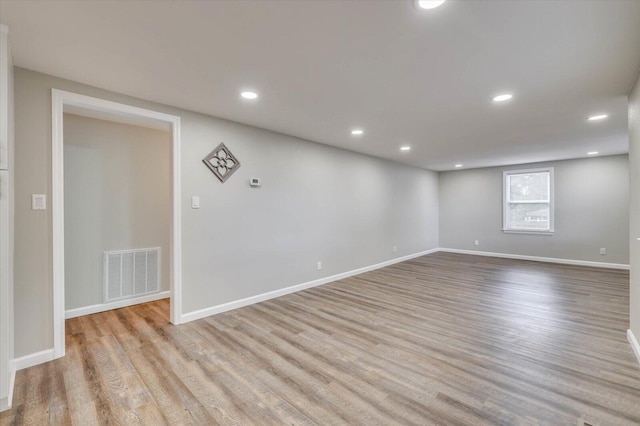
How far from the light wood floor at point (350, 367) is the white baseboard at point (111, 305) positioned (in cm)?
14

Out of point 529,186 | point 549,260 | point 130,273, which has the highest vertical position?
point 529,186

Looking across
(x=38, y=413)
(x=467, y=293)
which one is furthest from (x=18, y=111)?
(x=467, y=293)

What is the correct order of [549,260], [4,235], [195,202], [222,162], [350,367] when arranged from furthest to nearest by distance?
[549,260] → [222,162] → [195,202] → [350,367] → [4,235]

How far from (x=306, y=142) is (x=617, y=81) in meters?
3.43

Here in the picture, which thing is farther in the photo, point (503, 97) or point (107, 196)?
point (107, 196)

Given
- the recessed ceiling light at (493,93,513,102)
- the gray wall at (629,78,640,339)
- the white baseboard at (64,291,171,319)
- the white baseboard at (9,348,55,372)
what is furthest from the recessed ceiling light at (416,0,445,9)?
the white baseboard at (64,291,171,319)

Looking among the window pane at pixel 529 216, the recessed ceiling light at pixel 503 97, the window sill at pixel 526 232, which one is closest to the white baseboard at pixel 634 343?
the recessed ceiling light at pixel 503 97

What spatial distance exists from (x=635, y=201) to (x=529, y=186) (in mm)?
5077

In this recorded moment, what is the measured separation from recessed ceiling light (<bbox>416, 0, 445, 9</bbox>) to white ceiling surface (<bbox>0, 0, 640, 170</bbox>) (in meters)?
0.04

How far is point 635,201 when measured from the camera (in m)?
2.38

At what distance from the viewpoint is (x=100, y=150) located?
3457mm

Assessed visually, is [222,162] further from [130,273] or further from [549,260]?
[549,260]

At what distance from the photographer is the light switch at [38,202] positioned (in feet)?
7.43

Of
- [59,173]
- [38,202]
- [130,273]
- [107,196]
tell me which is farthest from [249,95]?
[130,273]
